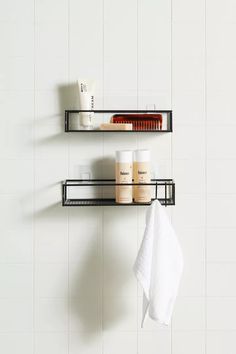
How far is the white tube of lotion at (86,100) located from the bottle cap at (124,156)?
146 mm

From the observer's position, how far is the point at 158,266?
1.33 metres

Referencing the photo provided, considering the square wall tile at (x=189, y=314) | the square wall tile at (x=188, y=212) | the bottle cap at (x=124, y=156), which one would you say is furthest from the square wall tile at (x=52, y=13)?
the square wall tile at (x=189, y=314)

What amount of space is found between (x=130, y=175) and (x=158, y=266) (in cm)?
31

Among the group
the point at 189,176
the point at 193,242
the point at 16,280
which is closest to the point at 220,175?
the point at 189,176

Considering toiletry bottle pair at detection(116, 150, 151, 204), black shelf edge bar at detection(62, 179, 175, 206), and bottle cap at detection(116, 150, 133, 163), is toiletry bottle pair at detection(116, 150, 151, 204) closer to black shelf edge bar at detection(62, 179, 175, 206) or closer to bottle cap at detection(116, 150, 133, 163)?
bottle cap at detection(116, 150, 133, 163)

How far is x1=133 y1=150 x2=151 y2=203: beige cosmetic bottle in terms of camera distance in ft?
4.34

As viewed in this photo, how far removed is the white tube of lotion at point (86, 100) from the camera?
1.35 meters

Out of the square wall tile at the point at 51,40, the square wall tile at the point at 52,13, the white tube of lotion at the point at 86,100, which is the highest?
the square wall tile at the point at 52,13

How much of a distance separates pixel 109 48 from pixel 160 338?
1.04m

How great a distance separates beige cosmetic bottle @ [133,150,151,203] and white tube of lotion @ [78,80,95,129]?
0.19m

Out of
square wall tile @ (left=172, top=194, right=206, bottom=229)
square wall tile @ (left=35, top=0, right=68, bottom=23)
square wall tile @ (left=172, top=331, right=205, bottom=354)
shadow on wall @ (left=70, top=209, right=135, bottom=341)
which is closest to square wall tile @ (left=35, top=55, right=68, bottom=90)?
square wall tile @ (left=35, top=0, right=68, bottom=23)

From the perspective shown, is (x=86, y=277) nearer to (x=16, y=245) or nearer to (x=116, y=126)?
(x=16, y=245)

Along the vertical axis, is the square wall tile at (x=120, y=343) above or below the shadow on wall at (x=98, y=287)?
below

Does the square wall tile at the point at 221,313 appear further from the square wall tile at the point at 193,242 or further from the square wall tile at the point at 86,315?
the square wall tile at the point at 86,315
